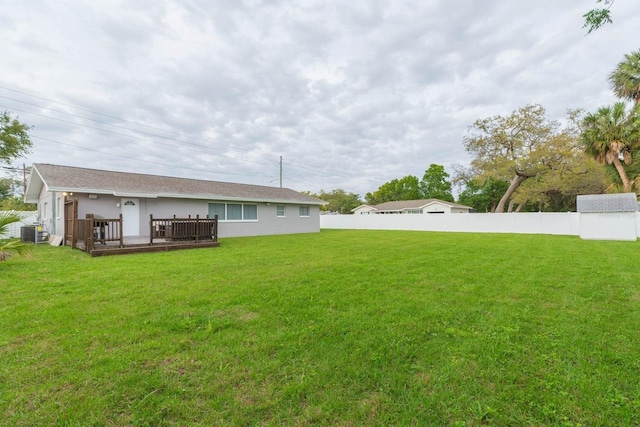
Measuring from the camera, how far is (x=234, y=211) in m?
15.7

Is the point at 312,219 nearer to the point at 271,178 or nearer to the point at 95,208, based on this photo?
the point at 95,208

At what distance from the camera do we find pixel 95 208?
11.4m

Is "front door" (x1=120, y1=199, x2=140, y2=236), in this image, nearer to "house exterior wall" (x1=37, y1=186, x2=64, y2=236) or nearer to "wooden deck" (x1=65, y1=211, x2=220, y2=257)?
"wooden deck" (x1=65, y1=211, x2=220, y2=257)

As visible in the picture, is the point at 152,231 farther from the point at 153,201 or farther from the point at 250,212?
the point at 250,212

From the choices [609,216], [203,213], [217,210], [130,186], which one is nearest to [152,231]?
[130,186]

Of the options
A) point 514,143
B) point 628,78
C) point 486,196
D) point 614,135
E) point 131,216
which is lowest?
point 131,216

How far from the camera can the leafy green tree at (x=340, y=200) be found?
2114 inches

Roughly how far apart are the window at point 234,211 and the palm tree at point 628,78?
2166 centimetres

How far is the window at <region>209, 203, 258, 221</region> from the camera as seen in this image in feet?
49.0

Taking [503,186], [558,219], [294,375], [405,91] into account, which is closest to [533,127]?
[558,219]

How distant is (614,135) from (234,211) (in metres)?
20.6

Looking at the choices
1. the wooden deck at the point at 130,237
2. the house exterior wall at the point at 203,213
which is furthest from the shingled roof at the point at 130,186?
the wooden deck at the point at 130,237

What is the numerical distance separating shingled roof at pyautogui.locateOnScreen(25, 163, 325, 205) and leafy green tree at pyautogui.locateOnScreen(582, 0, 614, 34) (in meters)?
13.6

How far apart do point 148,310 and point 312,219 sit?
53.9 feet
